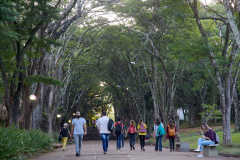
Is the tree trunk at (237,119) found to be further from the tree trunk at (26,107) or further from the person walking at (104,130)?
the person walking at (104,130)

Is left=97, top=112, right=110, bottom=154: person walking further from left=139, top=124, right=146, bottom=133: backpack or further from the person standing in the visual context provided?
left=139, top=124, right=146, bottom=133: backpack

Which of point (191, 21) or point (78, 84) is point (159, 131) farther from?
point (78, 84)

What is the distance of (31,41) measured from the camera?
1383 cm

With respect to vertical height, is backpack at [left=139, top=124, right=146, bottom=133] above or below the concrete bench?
above

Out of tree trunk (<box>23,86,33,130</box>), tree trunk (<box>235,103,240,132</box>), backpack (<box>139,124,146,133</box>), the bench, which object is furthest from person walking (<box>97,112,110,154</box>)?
tree trunk (<box>235,103,240,132</box>)

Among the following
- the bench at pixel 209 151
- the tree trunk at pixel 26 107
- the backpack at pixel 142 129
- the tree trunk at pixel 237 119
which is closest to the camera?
the bench at pixel 209 151

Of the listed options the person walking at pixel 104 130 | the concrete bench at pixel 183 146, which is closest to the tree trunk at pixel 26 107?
the person walking at pixel 104 130

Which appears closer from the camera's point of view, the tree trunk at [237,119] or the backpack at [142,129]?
the backpack at [142,129]

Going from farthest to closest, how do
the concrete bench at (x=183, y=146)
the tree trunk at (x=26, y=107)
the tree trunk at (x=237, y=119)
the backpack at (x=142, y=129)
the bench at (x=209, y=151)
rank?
1. the tree trunk at (x=237, y=119)
2. the tree trunk at (x=26, y=107)
3. the concrete bench at (x=183, y=146)
4. the backpack at (x=142, y=129)
5. the bench at (x=209, y=151)

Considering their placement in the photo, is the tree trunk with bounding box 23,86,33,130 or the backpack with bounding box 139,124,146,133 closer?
the backpack with bounding box 139,124,146,133

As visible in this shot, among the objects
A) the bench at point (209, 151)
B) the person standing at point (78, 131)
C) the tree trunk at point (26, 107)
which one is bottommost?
the bench at point (209, 151)

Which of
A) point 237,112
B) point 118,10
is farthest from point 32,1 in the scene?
point 237,112

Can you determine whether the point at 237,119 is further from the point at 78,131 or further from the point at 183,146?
the point at 78,131

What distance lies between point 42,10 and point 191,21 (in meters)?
10.3
